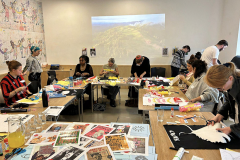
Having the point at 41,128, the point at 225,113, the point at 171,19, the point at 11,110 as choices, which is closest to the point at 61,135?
the point at 41,128

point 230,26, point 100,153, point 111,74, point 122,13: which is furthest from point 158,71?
point 100,153

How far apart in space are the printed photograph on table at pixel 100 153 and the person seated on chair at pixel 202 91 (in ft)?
5.36

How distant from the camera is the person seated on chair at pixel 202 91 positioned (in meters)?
2.48

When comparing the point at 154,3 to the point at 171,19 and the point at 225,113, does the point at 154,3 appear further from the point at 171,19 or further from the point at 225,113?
the point at 225,113

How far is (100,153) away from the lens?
134 cm

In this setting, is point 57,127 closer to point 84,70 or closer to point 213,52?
point 84,70

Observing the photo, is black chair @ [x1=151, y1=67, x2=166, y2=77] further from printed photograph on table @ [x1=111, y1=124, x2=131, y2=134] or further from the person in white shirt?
printed photograph on table @ [x1=111, y1=124, x2=131, y2=134]

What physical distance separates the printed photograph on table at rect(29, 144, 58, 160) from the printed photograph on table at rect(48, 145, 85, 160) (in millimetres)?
58

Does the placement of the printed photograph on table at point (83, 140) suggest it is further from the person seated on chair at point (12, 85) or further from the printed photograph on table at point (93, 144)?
the person seated on chair at point (12, 85)

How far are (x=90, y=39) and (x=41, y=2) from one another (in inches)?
87.0

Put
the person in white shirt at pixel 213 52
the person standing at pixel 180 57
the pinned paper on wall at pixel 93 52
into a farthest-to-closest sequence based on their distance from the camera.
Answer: the pinned paper on wall at pixel 93 52, the person standing at pixel 180 57, the person in white shirt at pixel 213 52

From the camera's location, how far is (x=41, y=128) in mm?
1756

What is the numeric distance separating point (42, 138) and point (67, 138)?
0.75 feet

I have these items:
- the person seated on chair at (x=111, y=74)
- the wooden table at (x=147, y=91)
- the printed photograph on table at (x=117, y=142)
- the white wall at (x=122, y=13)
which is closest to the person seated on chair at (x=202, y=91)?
the wooden table at (x=147, y=91)
